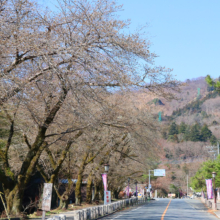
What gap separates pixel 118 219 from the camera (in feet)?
71.7

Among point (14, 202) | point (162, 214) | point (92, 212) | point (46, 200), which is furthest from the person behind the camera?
point (162, 214)

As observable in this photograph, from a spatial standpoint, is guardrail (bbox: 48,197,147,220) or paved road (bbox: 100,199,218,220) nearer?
guardrail (bbox: 48,197,147,220)

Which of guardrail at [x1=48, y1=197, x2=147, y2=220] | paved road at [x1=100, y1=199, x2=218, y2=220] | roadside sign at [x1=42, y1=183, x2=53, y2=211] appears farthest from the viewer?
A: paved road at [x1=100, y1=199, x2=218, y2=220]

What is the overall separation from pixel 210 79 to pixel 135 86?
27.8 ft

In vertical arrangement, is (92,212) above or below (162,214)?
above

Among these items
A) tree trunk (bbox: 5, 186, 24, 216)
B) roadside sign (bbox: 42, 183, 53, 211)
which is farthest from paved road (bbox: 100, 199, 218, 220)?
roadside sign (bbox: 42, 183, 53, 211)

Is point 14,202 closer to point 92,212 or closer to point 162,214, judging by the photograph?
point 92,212

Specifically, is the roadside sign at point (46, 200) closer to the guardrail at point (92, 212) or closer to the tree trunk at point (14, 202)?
the guardrail at point (92, 212)

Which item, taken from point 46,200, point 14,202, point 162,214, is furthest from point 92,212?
point 46,200

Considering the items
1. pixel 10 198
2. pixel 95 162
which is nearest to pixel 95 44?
pixel 10 198

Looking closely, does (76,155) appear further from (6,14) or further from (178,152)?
(178,152)

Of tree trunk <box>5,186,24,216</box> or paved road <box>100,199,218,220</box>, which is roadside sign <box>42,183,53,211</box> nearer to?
tree trunk <box>5,186,24,216</box>

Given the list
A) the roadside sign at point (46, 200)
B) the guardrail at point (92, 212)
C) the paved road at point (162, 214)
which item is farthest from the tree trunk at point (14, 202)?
the paved road at point (162, 214)

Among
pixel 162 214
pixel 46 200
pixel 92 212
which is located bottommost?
pixel 162 214
